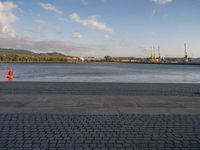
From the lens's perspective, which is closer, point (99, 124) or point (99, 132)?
point (99, 132)

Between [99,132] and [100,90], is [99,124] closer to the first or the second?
[99,132]

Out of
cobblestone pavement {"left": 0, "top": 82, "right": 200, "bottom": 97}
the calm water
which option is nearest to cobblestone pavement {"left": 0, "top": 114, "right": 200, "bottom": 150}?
cobblestone pavement {"left": 0, "top": 82, "right": 200, "bottom": 97}

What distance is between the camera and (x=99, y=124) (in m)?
7.87

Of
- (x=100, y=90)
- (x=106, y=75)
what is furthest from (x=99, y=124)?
(x=106, y=75)

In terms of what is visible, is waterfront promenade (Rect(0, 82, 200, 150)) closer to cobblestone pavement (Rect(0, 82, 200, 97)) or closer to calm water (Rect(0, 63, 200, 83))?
cobblestone pavement (Rect(0, 82, 200, 97))

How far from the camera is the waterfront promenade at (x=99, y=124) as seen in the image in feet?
20.3

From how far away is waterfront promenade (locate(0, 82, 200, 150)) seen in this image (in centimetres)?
A: 618

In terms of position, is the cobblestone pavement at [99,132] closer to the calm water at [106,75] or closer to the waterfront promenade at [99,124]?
the waterfront promenade at [99,124]

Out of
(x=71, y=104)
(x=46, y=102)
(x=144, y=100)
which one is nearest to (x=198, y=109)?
(x=144, y=100)

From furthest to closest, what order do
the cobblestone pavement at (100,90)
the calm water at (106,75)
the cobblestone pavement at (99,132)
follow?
1. the calm water at (106,75)
2. the cobblestone pavement at (100,90)
3. the cobblestone pavement at (99,132)

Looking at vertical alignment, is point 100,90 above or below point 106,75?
above

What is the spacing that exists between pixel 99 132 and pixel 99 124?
826 mm

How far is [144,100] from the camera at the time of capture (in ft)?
40.9

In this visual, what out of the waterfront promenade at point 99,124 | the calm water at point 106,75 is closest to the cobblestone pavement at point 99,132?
the waterfront promenade at point 99,124
